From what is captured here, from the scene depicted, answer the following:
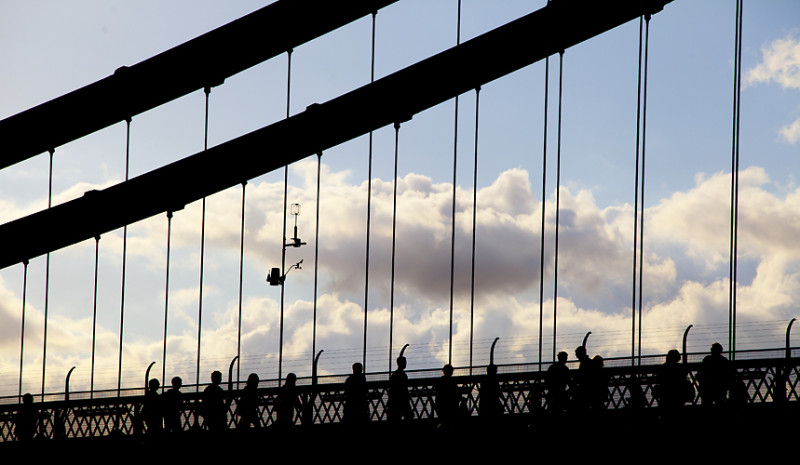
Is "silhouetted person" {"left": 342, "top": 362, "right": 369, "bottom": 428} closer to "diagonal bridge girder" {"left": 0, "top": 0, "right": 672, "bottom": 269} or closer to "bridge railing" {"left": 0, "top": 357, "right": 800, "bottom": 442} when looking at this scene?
"bridge railing" {"left": 0, "top": 357, "right": 800, "bottom": 442}

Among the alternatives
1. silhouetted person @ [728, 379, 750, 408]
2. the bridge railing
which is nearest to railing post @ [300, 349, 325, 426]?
the bridge railing

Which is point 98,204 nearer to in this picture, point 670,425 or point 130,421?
point 130,421

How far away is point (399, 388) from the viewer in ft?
44.0

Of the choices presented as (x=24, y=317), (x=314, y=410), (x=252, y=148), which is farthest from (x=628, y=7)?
(x=24, y=317)

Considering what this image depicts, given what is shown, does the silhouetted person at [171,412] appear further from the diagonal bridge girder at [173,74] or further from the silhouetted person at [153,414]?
the diagonal bridge girder at [173,74]

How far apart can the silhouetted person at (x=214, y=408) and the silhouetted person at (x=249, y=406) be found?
271 millimetres

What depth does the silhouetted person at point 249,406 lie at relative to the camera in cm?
1444

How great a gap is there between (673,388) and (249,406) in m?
5.83

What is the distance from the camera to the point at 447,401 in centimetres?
1313

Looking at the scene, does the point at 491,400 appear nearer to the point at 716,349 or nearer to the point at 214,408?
the point at 716,349

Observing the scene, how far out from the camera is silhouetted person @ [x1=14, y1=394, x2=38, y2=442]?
17094 millimetres

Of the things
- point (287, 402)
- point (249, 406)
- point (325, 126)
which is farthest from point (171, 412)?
point (325, 126)

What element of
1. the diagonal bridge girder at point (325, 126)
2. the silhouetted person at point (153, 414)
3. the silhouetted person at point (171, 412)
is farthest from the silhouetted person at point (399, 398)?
the diagonal bridge girder at point (325, 126)

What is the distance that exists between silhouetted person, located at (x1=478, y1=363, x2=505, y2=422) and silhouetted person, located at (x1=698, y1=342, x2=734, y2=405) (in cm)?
249
